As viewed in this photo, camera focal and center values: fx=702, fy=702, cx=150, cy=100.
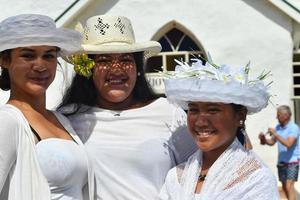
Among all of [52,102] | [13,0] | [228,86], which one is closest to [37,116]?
[228,86]

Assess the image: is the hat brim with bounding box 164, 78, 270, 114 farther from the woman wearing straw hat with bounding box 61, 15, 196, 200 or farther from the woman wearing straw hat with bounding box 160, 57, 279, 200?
the woman wearing straw hat with bounding box 61, 15, 196, 200

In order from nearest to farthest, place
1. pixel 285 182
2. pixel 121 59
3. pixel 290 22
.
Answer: pixel 121 59, pixel 285 182, pixel 290 22

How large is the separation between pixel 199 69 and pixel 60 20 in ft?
28.3

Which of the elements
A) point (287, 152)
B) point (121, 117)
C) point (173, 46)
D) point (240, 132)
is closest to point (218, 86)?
point (240, 132)

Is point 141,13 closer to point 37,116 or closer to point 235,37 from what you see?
point 235,37

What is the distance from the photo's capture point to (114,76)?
170 inches

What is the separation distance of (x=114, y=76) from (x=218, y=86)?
2.72 ft

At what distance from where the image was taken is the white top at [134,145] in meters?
4.25

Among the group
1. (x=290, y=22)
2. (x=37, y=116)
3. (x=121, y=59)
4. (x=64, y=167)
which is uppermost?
(x=290, y=22)

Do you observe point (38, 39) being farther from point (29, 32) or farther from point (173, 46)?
point (173, 46)

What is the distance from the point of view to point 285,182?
10.2 meters

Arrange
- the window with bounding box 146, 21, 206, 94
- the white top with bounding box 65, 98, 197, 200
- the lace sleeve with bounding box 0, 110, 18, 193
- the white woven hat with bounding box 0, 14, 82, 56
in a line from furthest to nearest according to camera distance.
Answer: the window with bounding box 146, 21, 206, 94 < the white top with bounding box 65, 98, 197, 200 < the white woven hat with bounding box 0, 14, 82, 56 < the lace sleeve with bounding box 0, 110, 18, 193

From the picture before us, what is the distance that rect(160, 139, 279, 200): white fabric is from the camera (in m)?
3.61

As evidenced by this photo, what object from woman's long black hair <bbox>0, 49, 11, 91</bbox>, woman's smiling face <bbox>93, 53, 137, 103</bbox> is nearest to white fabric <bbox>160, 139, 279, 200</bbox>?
woman's smiling face <bbox>93, 53, 137, 103</bbox>
